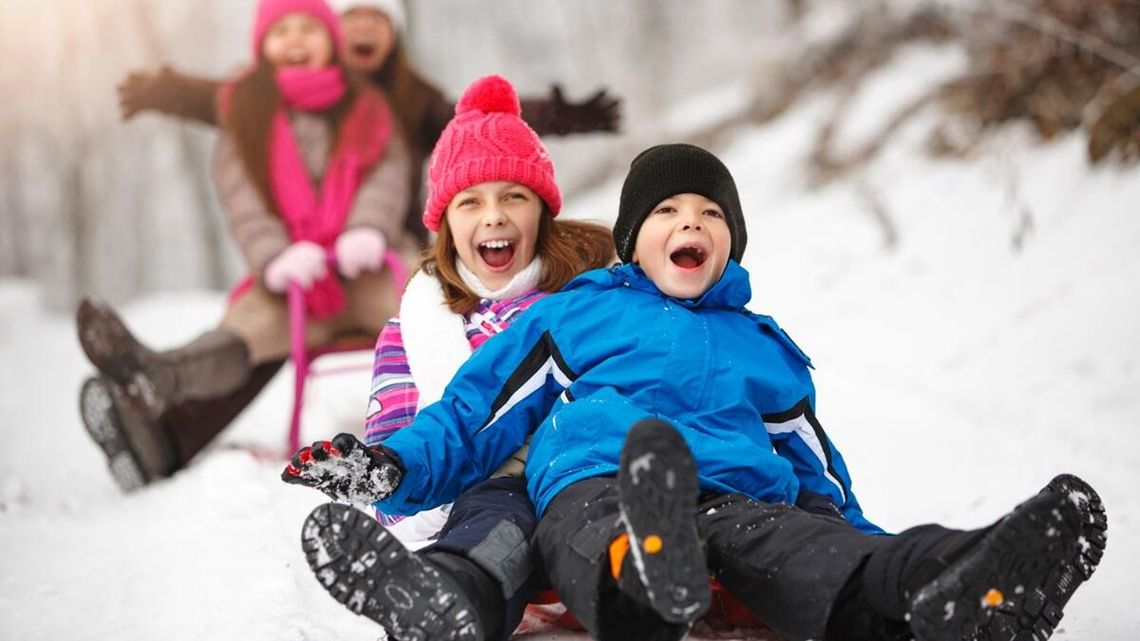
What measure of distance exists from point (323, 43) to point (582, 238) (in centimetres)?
162

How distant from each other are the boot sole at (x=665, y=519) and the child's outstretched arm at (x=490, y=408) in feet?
1.84

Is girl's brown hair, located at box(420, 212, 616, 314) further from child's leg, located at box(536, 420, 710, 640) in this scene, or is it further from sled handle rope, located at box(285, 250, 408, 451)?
sled handle rope, located at box(285, 250, 408, 451)

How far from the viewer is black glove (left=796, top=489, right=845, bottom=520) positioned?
175 cm

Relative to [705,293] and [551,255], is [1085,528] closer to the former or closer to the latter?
[705,293]

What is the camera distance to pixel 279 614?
6.05ft

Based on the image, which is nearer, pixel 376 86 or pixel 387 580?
pixel 387 580

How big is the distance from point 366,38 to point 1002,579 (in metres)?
3.05

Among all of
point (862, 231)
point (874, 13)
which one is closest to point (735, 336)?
point (862, 231)

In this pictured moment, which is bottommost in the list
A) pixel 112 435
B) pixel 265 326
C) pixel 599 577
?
pixel 112 435

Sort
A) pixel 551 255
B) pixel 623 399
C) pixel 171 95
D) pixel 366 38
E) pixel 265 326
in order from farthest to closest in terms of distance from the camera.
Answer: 1. pixel 366 38
2. pixel 171 95
3. pixel 265 326
4. pixel 551 255
5. pixel 623 399

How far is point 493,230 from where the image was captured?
2.14 meters

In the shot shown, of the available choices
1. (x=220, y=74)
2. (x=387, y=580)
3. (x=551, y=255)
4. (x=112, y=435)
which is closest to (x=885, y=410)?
(x=551, y=255)

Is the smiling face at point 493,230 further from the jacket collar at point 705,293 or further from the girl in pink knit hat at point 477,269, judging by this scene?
the jacket collar at point 705,293

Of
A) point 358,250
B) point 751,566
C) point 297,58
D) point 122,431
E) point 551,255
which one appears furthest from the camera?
point 297,58
